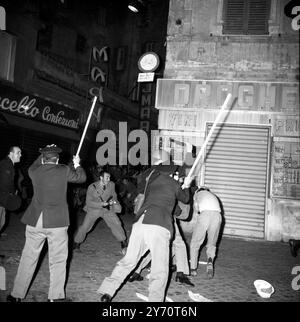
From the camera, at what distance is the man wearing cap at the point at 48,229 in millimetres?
4277

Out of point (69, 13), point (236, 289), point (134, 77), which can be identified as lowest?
point (236, 289)

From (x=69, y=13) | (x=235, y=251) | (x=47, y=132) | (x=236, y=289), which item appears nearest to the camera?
(x=236, y=289)

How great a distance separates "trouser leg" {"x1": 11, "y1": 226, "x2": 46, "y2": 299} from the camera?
14.0 feet

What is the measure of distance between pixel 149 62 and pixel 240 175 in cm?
493

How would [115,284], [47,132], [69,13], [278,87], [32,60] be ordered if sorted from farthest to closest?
1. [69,13]
2. [47,132]
3. [32,60]
4. [278,87]
5. [115,284]

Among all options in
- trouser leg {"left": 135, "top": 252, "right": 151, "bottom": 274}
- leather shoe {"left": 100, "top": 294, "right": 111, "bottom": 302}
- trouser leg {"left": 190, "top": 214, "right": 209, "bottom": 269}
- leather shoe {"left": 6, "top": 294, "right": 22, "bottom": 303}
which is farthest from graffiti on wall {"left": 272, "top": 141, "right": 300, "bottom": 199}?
leather shoe {"left": 6, "top": 294, "right": 22, "bottom": 303}

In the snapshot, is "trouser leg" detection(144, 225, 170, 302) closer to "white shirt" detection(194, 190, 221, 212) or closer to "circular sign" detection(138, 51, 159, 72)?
"white shirt" detection(194, 190, 221, 212)

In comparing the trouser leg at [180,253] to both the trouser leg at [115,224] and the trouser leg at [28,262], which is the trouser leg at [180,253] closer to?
the trouser leg at [115,224]

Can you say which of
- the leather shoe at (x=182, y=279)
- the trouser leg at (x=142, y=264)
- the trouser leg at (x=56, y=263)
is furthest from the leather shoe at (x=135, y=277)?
the trouser leg at (x=56, y=263)

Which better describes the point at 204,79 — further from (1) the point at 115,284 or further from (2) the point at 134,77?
(2) the point at 134,77

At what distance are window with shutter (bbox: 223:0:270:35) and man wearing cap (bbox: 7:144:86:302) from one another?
8.47m
